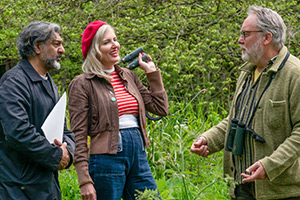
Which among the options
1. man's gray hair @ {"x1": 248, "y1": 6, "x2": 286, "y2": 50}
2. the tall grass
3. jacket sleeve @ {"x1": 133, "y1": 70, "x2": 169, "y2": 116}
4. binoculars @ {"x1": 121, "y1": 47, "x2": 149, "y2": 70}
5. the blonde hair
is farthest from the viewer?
the tall grass

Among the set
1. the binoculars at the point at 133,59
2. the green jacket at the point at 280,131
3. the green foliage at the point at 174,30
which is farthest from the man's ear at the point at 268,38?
the green foliage at the point at 174,30

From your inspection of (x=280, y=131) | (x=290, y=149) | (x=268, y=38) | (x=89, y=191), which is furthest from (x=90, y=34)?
(x=290, y=149)

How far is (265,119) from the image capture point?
9.77ft

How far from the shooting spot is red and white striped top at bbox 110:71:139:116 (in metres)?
3.47

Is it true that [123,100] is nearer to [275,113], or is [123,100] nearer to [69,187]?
[275,113]

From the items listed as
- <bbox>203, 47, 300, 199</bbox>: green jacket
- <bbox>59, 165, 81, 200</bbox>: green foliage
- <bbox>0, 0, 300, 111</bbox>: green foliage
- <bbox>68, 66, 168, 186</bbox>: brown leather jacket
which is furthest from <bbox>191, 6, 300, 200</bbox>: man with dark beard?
<bbox>0, 0, 300, 111</bbox>: green foliage

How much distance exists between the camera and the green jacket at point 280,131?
9.39 ft

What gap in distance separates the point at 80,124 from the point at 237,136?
108 cm

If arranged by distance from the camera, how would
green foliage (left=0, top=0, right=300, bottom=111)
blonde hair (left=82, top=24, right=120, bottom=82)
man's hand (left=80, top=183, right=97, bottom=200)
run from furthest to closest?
green foliage (left=0, top=0, right=300, bottom=111)
blonde hair (left=82, top=24, right=120, bottom=82)
man's hand (left=80, top=183, right=97, bottom=200)

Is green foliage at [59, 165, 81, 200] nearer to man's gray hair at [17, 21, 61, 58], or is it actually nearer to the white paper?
the white paper

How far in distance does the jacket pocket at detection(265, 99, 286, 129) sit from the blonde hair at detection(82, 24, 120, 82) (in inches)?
46.7

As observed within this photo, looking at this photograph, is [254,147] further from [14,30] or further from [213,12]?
[14,30]

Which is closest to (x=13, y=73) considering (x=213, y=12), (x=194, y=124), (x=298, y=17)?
(x=194, y=124)

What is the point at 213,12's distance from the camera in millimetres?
7719
